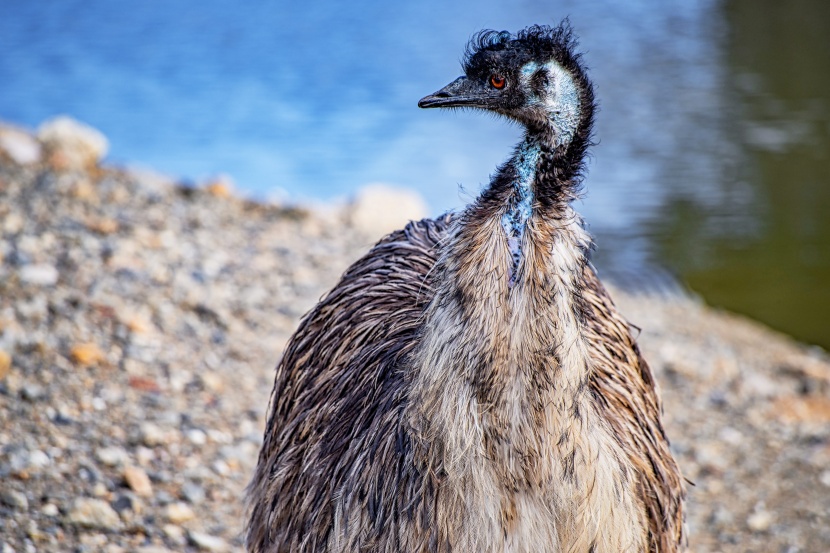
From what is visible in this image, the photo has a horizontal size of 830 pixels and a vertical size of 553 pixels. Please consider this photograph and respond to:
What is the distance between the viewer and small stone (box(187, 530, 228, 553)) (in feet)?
13.8

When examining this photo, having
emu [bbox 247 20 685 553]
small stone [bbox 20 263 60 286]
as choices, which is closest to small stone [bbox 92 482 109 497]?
emu [bbox 247 20 685 553]

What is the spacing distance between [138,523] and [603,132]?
33.1 feet

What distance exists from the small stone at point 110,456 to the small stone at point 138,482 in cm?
7

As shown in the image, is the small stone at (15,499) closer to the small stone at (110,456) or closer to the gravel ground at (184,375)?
the gravel ground at (184,375)

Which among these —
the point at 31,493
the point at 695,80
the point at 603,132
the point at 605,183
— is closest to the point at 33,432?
the point at 31,493

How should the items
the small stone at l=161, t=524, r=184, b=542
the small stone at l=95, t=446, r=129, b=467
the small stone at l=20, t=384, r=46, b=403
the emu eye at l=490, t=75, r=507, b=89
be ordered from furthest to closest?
the small stone at l=20, t=384, r=46, b=403 → the small stone at l=95, t=446, r=129, b=467 → the small stone at l=161, t=524, r=184, b=542 → the emu eye at l=490, t=75, r=507, b=89

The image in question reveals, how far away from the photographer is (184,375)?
17.5ft

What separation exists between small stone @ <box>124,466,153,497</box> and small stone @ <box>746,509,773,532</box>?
2808mm

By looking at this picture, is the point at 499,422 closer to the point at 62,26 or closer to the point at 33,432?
the point at 33,432

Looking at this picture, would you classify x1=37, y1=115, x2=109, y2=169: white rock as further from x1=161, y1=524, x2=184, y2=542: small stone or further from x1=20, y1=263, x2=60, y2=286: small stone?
x1=161, y1=524, x2=184, y2=542: small stone

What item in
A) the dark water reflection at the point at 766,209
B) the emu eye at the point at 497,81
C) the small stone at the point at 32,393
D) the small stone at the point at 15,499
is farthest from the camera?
the dark water reflection at the point at 766,209

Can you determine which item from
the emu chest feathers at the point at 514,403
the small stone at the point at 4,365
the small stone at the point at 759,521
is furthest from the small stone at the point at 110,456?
the small stone at the point at 759,521

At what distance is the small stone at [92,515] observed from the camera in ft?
13.1

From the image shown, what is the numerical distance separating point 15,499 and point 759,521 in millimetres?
3356
